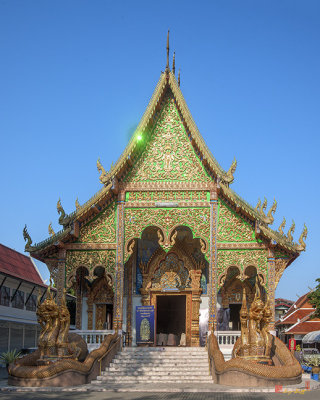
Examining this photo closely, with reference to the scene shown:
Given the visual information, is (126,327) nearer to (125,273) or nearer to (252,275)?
(125,273)

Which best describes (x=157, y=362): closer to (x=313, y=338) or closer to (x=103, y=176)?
(x=103, y=176)

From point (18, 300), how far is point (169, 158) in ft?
39.0

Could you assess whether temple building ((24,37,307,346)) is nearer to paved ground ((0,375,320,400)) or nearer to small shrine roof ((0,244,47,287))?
paved ground ((0,375,320,400))

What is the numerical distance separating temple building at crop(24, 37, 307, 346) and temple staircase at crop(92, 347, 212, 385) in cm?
97

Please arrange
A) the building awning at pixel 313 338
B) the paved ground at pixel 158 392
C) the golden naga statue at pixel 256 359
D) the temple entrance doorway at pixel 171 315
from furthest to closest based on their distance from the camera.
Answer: the building awning at pixel 313 338 → the temple entrance doorway at pixel 171 315 → the golden naga statue at pixel 256 359 → the paved ground at pixel 158 392

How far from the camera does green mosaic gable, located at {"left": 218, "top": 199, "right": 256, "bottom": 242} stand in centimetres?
1675

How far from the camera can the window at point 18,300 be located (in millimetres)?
24908

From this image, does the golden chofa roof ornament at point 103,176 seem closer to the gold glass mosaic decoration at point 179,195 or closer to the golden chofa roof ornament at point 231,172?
the gold glass mosaic decoration at point 179,195

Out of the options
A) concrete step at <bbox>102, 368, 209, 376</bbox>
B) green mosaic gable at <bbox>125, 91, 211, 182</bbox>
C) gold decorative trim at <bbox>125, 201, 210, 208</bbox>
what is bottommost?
concrete step at <bbox>102, 368, 209, 376</bbox>

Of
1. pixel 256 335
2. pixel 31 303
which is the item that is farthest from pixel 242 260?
pixel 31 303

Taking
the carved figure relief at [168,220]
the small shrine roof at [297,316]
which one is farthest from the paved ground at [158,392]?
the small shrine roof at [297,316]

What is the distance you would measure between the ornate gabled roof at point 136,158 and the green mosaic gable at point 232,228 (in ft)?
0.91

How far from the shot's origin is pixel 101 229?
17.2 meters

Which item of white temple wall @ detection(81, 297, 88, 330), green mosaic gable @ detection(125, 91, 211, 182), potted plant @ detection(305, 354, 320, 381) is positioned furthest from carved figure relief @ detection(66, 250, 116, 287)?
potted plant @ detection(305, 354, 320, 381)
